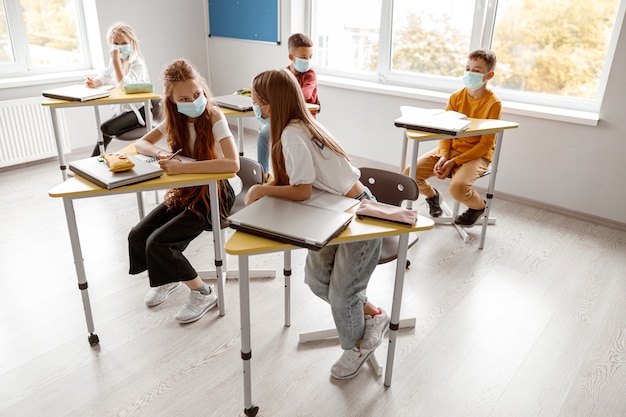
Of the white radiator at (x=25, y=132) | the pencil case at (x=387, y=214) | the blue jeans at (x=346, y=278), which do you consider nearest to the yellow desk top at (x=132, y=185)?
the blue jeans at (x=346, y=278)

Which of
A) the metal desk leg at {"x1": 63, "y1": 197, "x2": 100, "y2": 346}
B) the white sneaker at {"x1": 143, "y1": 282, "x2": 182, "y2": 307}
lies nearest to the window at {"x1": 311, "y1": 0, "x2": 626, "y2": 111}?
the white sneaker at {"x1": 143, "y1": 282, "x2": 182, "y2": 307}

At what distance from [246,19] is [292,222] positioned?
13.1ft

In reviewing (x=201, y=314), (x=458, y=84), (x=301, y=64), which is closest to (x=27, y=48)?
(x=301, y=64)

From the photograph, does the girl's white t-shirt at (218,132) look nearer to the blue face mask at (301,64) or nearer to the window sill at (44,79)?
the blue face mask at (301,64)

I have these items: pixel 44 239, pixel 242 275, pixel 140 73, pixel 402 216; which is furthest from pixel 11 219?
pixel 402 216

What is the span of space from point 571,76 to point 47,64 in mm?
4476

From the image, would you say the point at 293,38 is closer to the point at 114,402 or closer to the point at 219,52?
the point at 219,52

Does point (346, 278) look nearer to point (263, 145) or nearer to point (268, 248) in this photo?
point (268, 248)

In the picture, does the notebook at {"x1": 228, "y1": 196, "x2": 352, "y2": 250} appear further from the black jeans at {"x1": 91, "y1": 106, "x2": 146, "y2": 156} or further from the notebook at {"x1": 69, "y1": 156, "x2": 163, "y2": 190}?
the black jeans at {"x1": 91, "y1": 106, "x2": 146, "y2": 156}

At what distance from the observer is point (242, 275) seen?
1623 mm

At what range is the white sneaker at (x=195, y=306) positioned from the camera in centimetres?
239

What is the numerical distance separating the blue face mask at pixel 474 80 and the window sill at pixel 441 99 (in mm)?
673

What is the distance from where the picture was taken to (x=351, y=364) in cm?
206

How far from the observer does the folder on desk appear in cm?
275
